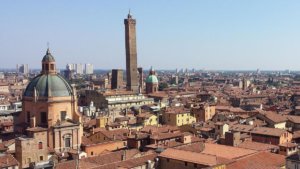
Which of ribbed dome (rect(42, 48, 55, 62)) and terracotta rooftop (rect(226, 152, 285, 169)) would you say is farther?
ribbed dome (rect(42, 48, 55, 62))

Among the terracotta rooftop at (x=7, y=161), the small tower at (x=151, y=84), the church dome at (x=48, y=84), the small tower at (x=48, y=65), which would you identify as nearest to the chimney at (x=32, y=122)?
the church dome at (x=48, y=84)

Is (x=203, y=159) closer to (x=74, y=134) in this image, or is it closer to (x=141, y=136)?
(x=141, y=136)

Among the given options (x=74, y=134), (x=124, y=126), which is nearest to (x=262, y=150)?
(x=74, y=134)

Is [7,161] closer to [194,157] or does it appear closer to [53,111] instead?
[53,111]

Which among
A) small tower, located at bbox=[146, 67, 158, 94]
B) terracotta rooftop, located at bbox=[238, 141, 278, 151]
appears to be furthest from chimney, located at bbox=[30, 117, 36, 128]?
small tower, located at bbox=[146, 67, 158, 94]

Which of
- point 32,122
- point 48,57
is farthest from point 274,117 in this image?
point 32,122

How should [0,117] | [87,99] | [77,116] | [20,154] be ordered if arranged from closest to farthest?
[20,154], [77,116], [0,117], [87,99]

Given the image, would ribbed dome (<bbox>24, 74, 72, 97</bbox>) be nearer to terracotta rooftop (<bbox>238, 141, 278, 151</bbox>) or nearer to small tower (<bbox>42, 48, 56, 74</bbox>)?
small tower (<bbox>42, 48, 56, 74</bbox>)
